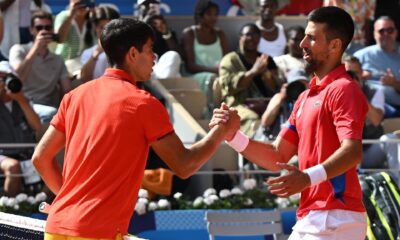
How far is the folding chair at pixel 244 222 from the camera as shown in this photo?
379 inches

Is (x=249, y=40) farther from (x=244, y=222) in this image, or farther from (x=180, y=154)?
(x=180, y=154)

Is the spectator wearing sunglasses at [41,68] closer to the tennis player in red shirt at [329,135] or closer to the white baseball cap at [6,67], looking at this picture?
the white baseball cap at [6,67]

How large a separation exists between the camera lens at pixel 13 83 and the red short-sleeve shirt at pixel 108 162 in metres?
5.79

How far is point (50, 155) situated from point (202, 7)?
27.5ft

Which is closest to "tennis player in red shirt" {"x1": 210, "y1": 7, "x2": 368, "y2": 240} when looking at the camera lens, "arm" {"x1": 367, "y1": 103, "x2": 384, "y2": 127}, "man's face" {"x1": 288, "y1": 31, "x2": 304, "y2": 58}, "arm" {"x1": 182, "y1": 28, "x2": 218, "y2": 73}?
the camera lens

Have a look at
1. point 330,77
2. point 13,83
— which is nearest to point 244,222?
point 13,83

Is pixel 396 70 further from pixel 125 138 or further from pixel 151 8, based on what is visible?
pixel 125 138

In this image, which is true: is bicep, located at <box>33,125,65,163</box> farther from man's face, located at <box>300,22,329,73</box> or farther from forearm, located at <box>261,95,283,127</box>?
forearm, located at <box>261,95,283,127</box>

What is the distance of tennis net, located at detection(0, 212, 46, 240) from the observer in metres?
5.84

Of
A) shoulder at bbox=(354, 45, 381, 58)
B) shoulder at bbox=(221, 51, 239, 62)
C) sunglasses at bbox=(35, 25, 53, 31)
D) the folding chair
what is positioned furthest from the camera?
shoulder at bbox=(354, 45, 381, 58)

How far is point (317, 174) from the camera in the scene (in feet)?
16.8

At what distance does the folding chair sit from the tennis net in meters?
3.45

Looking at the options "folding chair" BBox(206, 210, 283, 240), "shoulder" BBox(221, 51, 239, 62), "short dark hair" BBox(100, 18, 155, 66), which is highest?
"short dark hair" BBox(100, 18, 155, 66)

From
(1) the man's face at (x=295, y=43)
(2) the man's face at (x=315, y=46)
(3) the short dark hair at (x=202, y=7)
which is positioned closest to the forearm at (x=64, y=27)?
(3) the short dark hair at (x=202, y=7)
